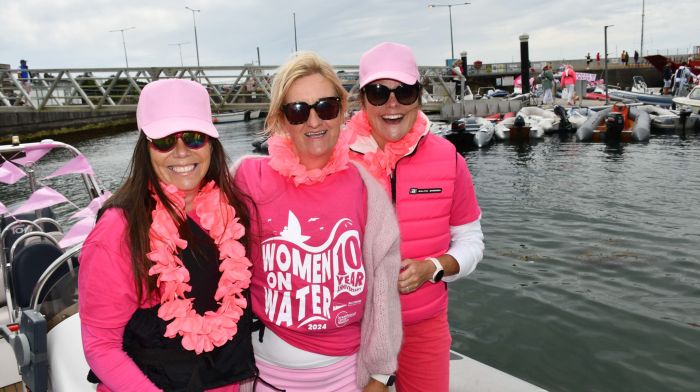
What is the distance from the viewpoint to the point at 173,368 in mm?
1640

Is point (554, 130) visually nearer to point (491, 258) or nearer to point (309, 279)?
point (491, 258)

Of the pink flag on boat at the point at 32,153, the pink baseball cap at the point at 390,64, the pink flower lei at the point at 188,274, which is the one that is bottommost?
the pink flower lei at the point at 188,274

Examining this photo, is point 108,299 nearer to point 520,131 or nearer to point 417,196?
point 417,196

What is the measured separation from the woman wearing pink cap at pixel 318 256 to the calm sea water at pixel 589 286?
317cm

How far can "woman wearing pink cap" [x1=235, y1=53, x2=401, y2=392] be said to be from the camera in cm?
176

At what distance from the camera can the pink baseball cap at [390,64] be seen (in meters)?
2.21

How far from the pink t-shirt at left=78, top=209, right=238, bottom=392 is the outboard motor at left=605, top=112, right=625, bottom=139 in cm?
1900

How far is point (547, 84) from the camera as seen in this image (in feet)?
78.8

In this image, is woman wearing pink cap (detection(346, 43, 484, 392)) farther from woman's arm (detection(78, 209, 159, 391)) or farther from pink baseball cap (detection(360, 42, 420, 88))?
woman's arm (detection(78, 209, 159, 391))

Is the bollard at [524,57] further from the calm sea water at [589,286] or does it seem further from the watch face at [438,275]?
the watch face at [438,275]

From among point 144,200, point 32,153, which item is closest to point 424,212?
point 144,200

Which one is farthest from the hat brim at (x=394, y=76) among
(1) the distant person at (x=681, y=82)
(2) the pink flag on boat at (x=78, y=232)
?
(1) the distant person at (x=681, y=82)

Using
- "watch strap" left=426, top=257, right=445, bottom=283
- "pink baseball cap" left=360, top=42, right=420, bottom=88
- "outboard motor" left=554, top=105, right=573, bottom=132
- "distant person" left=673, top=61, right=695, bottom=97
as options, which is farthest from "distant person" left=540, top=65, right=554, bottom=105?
"watch strap" left=426, top=257, right=445, bottom=283

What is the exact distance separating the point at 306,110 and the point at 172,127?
49cm
